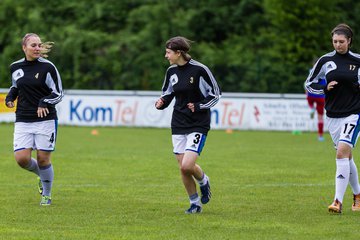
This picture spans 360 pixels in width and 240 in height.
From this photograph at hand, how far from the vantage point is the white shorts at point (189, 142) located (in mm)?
10211

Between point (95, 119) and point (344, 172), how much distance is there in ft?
67.2

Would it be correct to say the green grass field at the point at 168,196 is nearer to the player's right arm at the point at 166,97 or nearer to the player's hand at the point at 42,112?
the player's hand at the point at 42,112

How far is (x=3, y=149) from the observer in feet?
66.1

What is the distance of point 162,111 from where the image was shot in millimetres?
29984

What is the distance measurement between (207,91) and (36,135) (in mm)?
2317

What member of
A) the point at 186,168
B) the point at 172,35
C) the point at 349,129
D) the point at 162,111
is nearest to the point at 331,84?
the point at 349,129

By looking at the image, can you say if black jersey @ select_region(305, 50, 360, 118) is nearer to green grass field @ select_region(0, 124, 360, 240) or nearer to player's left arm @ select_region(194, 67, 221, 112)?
player's left arm @ select_region(194, 67, 221, 112)

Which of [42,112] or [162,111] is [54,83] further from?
[162,111]

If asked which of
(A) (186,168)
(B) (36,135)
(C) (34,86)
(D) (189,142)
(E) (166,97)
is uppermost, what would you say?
(E) (166,97)

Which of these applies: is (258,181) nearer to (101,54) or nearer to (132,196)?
(132,196)

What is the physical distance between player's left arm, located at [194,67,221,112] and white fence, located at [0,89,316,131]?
1874 cm

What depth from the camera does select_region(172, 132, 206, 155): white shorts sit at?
33.5 feet

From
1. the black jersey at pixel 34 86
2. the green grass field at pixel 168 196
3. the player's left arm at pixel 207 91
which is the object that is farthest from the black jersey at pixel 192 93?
the black jersey at pixel 34 86

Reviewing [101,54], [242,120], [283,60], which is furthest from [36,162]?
[101,54]
